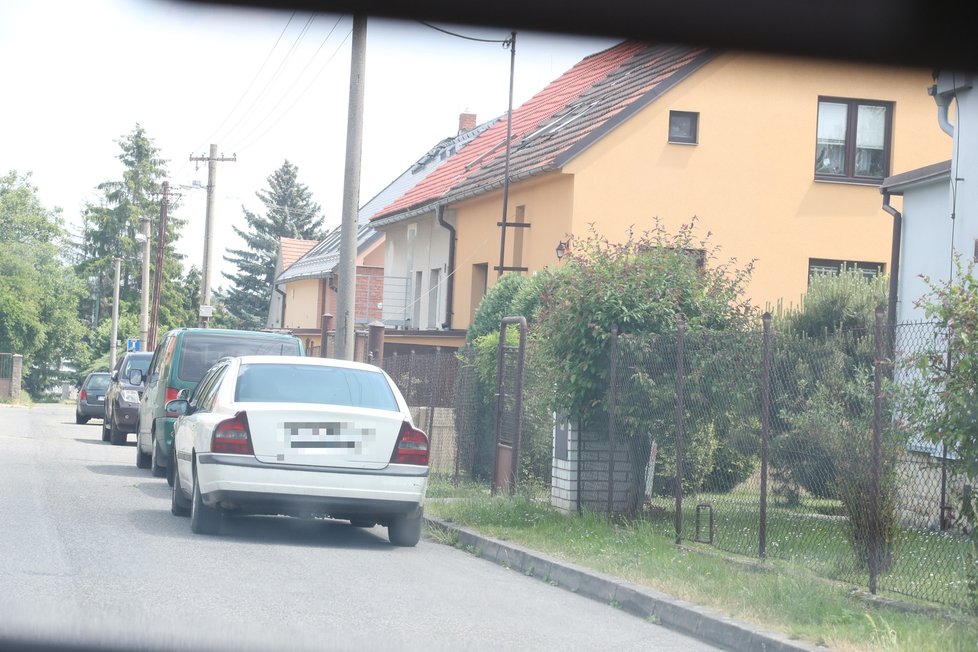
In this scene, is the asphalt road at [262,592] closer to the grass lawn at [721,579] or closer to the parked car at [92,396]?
the grass lawn at [721,579]

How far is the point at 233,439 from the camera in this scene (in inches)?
407

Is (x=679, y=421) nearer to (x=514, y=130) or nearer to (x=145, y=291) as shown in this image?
(x=514, y=130)

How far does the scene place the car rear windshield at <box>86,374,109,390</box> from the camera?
35.3m

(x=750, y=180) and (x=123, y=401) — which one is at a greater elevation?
(x=750, y=180)

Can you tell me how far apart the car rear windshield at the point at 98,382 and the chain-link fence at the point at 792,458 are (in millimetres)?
25450

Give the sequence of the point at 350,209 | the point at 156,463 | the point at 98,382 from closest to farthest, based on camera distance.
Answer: the point at 156,463 → the point at 350,209 → the point at 98,382

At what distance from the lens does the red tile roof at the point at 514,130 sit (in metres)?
29.0

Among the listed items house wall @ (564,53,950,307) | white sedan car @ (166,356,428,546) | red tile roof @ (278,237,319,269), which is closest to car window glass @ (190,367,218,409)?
white sedan car @ (166,356,428,546)

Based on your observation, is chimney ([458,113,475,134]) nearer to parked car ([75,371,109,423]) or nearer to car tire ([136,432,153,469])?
parked car ([75,371,109,423])

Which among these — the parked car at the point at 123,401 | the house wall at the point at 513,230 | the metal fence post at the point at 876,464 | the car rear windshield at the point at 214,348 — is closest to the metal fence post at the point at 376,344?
the house wall at the point at 513,230

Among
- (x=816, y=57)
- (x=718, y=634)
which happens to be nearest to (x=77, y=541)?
(x=718, y=634)

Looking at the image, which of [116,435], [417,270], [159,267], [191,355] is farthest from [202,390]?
[159,267]

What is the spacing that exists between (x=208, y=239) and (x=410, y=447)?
3178 cm

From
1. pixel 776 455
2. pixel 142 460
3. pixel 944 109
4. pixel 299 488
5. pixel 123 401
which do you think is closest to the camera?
pixel 299 488
